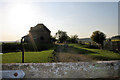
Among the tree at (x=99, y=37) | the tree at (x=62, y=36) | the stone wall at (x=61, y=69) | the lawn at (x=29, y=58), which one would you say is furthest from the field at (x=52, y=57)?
the tree at (x=62, y=36)

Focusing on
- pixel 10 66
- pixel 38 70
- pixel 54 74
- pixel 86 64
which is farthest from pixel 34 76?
pixel 86 64

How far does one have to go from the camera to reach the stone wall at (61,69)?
429 cm

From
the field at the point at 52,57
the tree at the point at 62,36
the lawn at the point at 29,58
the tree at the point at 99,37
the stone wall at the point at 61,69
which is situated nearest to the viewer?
the stone wall at the point at 61,69

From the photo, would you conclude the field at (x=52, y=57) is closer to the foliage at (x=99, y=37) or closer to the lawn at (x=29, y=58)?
the lawn at (x=29, y=58)

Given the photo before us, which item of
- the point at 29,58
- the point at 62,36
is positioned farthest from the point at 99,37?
the point at 62,36

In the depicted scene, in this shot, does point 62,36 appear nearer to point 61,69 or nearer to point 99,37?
point 99,37

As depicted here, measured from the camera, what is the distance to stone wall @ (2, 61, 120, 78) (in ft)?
14.1

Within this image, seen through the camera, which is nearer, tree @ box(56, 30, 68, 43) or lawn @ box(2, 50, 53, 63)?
lawn @ box(2, 50, 53, 63)

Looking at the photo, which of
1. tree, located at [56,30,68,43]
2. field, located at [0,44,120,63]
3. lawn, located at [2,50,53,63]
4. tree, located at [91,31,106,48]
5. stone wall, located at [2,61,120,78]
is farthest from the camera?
tree, located at [56,30,68,43]

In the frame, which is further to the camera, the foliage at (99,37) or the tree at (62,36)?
the tree at (62,36)

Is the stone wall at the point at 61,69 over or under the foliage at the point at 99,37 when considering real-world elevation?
under

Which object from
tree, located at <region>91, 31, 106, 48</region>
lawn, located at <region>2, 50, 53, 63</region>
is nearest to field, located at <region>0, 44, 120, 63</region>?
lawn, located at <region>2, 50, 53, 63</region>

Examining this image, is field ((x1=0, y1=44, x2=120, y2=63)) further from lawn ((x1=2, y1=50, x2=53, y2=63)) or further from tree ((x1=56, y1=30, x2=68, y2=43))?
tree ((x1=56, y1=30, x2=68, y2=43))

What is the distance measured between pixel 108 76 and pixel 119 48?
37.4 ft
